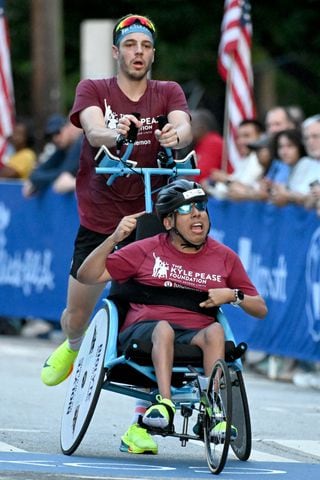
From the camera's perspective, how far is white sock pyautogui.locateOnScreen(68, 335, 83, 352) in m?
10.3

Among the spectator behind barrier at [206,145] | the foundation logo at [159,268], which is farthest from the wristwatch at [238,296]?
the spectator behind barrier at [206,145]

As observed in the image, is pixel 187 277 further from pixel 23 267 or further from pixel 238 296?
pixel 23 267

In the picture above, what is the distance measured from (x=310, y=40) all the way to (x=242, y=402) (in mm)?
19863

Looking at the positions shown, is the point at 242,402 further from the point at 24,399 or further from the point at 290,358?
the point at 290,358

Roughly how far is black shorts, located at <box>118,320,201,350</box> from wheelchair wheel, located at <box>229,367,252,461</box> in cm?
28

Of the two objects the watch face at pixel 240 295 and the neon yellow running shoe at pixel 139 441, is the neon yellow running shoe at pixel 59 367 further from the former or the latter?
the watch face at pixel 240 295

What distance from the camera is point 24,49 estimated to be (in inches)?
1268

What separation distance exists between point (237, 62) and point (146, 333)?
9778 mm

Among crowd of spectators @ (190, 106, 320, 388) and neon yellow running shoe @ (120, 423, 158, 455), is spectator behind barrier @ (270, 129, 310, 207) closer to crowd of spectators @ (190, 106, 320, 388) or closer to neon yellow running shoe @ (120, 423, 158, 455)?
crowd of spectators @ (190, 106, 320, 388)

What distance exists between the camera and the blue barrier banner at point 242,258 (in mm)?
14031

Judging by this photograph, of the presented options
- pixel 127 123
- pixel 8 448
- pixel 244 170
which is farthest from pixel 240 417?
pixel 244 170

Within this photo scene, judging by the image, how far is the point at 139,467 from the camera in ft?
27.9

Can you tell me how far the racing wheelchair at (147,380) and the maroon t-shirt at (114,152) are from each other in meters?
0.30

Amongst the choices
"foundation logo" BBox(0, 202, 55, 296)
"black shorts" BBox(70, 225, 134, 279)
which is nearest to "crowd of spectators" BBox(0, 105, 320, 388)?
"foundation logo" BBox(0, 202, 55, 296)
